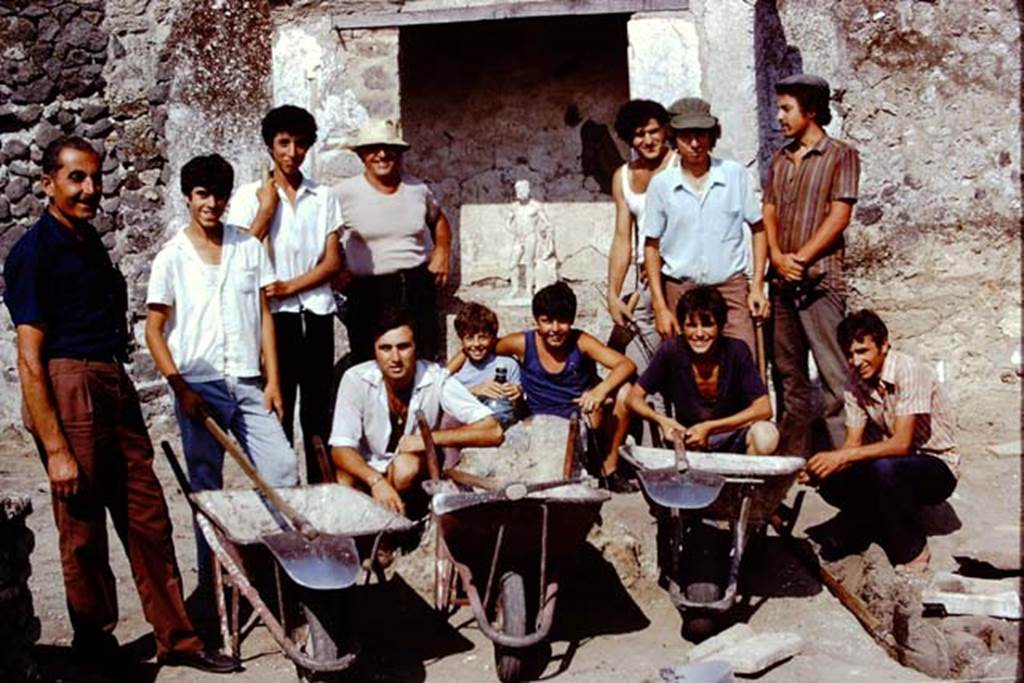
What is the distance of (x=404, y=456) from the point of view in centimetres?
545

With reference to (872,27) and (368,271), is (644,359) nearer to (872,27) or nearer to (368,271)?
(368,271)

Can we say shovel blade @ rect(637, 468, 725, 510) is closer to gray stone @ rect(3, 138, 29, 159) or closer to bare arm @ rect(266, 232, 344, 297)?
bare arm @ rect(266, 232, 344, 297)

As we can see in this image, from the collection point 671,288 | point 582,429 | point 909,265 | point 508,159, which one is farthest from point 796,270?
point 508,159

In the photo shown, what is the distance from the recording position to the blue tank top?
6.30 metres

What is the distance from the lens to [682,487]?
498 centimetres

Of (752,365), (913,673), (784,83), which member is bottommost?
(913,673)

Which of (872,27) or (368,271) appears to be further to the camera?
(872,27)

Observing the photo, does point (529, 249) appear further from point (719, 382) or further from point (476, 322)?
point (719, 382)

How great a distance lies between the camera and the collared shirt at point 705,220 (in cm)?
619

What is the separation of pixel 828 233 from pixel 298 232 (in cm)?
233

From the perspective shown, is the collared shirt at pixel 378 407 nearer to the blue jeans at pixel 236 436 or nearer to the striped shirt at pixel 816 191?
the blue jeans at pixel 236 436

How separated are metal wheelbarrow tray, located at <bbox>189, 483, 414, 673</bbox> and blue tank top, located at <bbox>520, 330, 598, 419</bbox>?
1.51 m

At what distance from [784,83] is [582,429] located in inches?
70.3

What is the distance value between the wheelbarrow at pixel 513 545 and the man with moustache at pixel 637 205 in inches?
65.0
